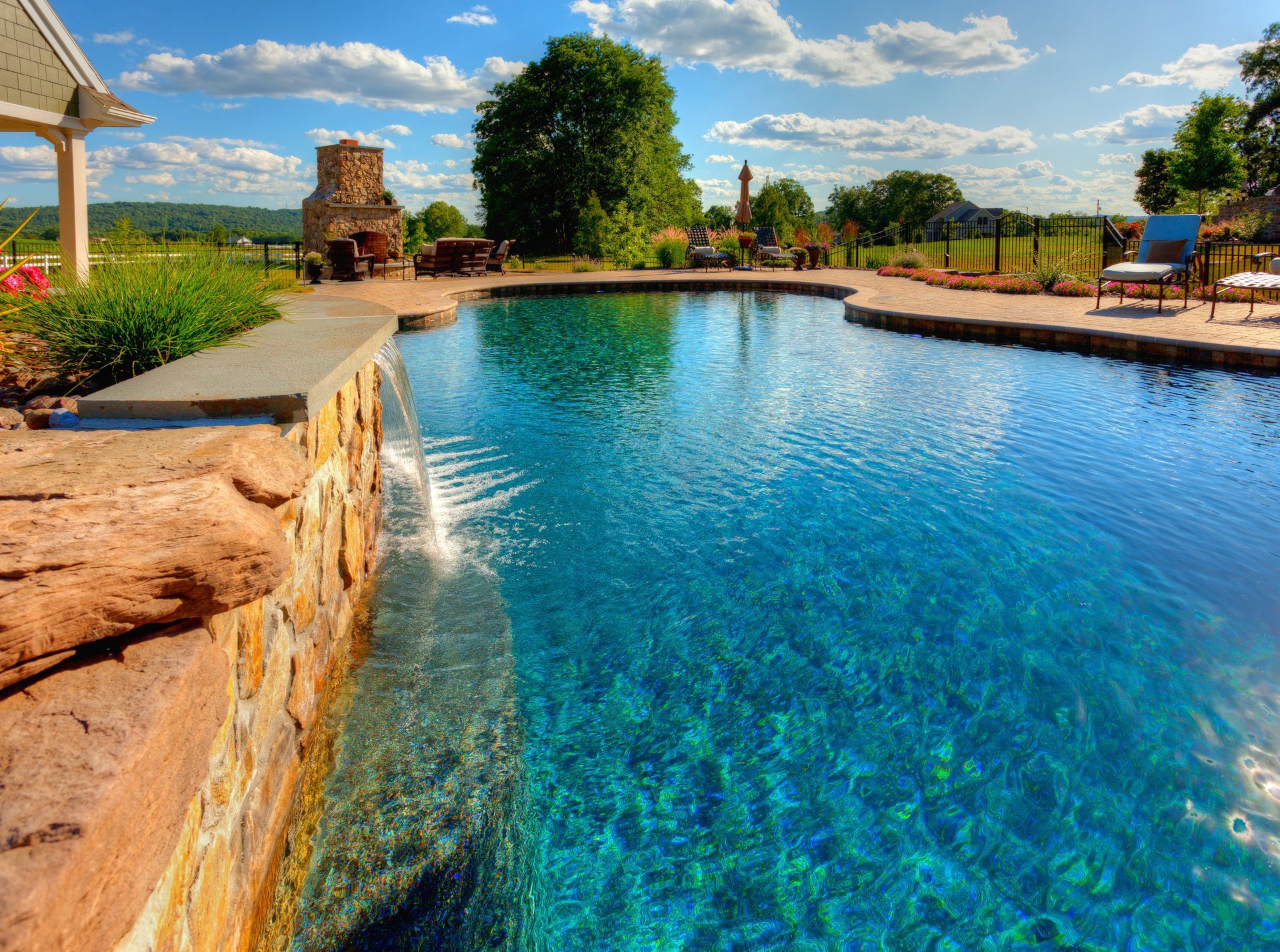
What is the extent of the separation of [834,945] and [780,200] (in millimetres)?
50533

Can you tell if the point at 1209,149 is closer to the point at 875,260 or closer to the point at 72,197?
the point at 875,260

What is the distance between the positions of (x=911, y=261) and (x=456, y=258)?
40.4ft

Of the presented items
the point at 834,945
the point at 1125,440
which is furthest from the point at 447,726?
the point at 1125,440

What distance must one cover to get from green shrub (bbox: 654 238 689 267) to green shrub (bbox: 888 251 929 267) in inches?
243

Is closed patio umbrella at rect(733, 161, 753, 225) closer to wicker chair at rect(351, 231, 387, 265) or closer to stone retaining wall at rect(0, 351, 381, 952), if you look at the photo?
wicker chair at rect(351, 231, 387, 265)

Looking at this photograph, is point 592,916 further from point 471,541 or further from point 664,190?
point 664,190

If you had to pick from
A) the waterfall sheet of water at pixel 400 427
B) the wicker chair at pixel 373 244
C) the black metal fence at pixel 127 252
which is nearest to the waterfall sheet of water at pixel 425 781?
the waterfall sheet of water at pixel 400 427

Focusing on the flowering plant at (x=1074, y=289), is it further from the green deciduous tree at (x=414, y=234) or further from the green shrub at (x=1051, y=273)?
the green deciduous tree at (x=414, y=234)

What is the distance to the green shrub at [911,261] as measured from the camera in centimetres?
2077

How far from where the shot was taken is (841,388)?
7.88m

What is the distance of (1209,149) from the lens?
32188 millimetres

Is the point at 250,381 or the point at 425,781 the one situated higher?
the point at 250,381

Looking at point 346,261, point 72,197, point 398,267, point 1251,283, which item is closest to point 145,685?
point 72,197

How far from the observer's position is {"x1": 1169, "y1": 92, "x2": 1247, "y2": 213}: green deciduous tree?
105 feet
